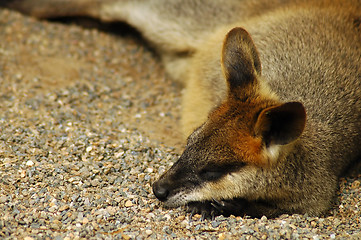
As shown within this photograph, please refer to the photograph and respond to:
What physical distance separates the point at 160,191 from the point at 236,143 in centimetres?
87

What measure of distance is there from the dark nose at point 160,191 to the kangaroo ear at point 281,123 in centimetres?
103

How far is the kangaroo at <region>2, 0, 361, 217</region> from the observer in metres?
4.12

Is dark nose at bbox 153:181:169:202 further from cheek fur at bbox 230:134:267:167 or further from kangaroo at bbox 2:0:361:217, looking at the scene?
cheek fur at bbox 230:134:267:167

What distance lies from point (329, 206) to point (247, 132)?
1.40 m

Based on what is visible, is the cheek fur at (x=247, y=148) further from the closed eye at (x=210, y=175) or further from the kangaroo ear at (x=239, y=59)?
the kangaroo ear at (x=239, y=59)

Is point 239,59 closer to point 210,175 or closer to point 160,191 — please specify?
point 210,175

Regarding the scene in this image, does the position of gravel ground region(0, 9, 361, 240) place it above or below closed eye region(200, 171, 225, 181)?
below

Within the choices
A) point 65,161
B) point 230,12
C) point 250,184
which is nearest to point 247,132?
point 250,184

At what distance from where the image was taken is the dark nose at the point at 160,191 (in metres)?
4.26

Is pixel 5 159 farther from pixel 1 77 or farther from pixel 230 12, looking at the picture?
pixel 230 12

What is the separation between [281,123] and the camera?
12.9 ft

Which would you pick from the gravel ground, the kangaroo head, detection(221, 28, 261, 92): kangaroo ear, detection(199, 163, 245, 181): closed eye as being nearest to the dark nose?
the kangaroo head

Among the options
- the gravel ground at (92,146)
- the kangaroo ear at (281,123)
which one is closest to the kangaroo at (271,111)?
the kangaroo ear at (281,123)

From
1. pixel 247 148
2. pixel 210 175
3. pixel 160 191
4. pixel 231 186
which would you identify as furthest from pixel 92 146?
pixel 247 148
